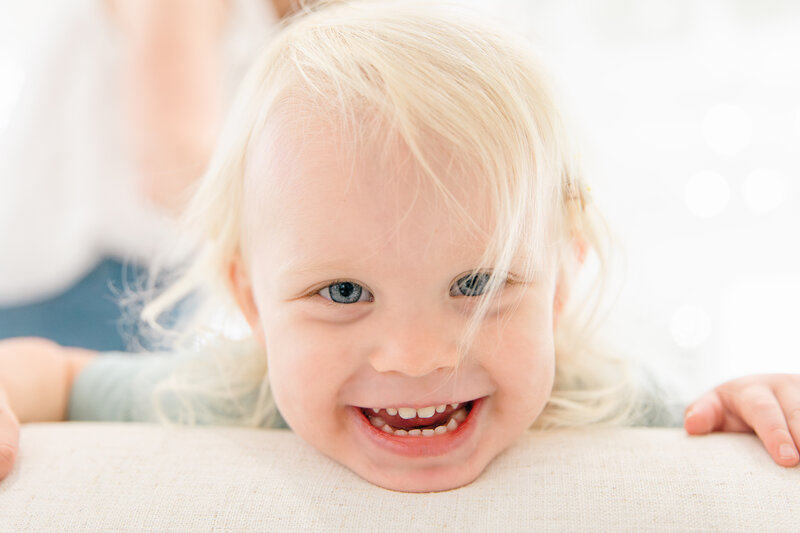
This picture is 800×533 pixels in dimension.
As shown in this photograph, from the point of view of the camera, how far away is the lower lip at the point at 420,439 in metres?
0.71

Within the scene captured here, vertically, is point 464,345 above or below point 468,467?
above

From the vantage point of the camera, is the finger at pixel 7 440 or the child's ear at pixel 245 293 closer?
the finger at pixel 7 440

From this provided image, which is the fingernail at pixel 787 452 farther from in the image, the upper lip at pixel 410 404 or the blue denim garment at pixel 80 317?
the blue denim garment at pixel 80 317

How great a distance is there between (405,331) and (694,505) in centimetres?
27

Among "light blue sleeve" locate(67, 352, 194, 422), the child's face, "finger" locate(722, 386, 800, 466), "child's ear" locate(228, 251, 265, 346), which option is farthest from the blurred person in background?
"finger" locate(722, 386, 800, 466)

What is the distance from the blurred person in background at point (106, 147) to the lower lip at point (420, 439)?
31.9 inches

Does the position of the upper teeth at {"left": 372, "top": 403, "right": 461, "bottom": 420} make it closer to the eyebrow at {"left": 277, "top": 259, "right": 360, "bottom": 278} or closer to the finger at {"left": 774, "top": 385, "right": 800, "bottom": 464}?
the eyebrow at {"left": 277, "top": 259, "right": 360, "bottom": 278}

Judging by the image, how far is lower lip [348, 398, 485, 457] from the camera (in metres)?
0.71

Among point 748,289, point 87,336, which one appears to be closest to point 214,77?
point 87,336

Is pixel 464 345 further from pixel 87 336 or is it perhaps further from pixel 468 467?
pixel 87 336

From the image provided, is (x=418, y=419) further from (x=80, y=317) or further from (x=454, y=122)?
(x=80, y=317)

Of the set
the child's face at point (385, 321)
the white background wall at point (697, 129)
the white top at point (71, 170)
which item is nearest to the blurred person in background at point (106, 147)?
the white top at point (71, 170)

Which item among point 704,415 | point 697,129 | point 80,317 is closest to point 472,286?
point 704,415

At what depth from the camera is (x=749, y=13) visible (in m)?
1.83
